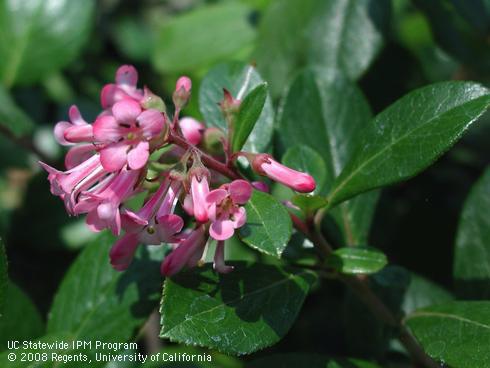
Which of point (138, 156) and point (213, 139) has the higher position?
point (138, 156)

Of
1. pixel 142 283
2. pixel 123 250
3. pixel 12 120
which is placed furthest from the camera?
pixel 12 120

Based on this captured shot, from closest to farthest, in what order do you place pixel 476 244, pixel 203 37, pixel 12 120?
pixel 476 244
pixel 12 120
pixel 203 37

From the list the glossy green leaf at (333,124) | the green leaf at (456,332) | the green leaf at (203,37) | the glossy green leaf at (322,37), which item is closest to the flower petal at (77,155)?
the glossy green leaf at (333,124)

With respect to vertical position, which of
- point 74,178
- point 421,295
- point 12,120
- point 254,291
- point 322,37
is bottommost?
A: point 421,295

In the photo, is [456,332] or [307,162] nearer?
[456,332]

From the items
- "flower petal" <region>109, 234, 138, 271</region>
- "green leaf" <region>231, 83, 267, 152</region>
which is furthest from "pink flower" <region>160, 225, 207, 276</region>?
"green leaf" <region>231, 83, 267, 152</region>

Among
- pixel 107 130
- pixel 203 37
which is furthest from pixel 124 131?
pixel 203 37

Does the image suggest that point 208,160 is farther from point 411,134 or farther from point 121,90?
point 411,134

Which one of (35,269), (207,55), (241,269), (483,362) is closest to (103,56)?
(207,55)
